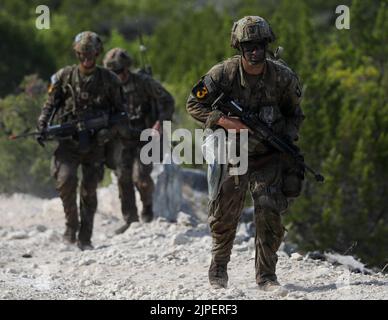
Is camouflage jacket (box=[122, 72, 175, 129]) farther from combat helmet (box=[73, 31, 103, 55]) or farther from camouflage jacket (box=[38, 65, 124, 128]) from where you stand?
combat helmet (box=[73, 31, 103, 55])

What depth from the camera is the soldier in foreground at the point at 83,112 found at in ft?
38.4

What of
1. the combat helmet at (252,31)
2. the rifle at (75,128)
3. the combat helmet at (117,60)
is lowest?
the rifle at (75,128)

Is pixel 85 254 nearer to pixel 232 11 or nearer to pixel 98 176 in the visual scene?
pixel 98 176

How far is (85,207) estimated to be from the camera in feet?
40.1

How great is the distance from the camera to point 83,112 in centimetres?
1186

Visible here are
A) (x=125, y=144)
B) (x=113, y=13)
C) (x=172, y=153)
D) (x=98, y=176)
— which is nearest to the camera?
(x=98, y=176)

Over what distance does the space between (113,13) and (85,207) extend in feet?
167

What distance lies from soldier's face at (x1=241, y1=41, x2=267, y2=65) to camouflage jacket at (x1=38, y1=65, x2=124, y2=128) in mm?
3559

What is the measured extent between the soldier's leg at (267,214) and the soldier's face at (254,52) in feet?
2.53

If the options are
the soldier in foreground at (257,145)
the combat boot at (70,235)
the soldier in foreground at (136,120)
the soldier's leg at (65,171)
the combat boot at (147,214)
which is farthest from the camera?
the combat boot at (147,214)

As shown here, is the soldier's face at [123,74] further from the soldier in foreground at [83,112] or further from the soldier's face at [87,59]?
the soldier's face at [87,59]

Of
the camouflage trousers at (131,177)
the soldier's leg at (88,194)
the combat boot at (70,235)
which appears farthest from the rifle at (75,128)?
the camouflage trousers at (131,177)

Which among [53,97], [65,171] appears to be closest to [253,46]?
[53,97]
